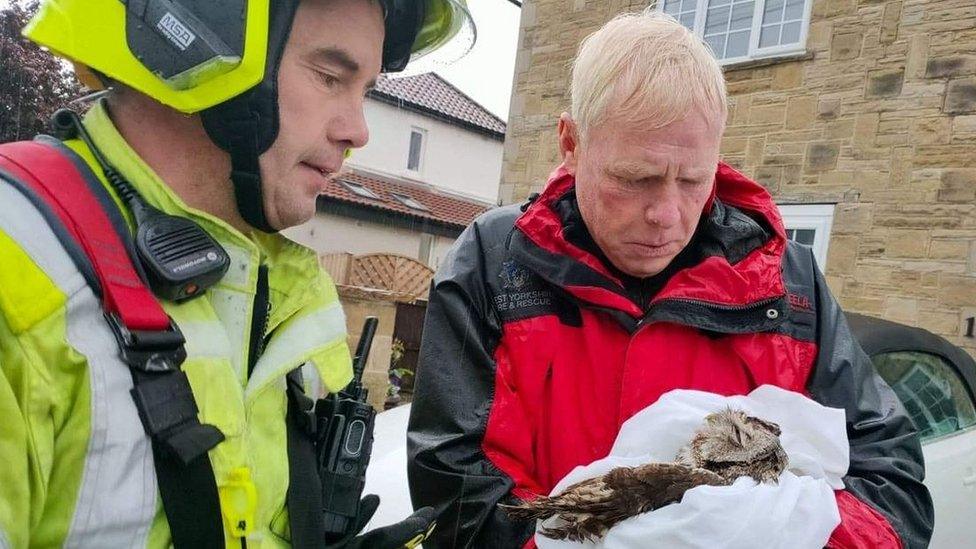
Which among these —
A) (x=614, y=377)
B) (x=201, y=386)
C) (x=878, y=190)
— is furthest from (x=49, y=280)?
(x=878, y=190)

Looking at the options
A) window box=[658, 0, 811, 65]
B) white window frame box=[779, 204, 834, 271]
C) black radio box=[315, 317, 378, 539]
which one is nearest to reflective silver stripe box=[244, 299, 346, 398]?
black radio box=[315, 317, 378, 539]

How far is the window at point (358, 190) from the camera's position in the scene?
17625mm

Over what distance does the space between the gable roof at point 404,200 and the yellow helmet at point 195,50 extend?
1477 cm

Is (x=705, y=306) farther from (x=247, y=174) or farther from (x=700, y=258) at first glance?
(x=247, y=174)

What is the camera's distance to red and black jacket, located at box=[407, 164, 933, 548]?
167 centimetres

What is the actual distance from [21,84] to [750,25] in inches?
273

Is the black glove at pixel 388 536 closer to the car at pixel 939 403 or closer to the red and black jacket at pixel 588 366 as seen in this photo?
the red and black jacket at pixel 588 366

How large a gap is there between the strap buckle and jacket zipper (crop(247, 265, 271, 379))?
241 millimetres

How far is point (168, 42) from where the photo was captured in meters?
1.14

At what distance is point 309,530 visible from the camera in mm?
1229

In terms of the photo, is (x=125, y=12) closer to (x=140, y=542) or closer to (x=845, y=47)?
(x=140, y=542)

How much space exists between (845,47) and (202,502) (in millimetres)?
7792

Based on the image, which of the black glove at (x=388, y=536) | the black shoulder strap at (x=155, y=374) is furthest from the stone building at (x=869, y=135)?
the black shoulder strap at (x=155, y=374)

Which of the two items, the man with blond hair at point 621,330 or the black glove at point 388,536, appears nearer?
the black glove at point 388,536
